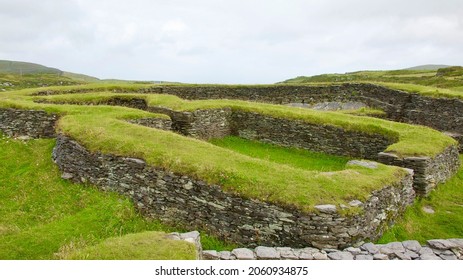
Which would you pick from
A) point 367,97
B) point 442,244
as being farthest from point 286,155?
point 367,97

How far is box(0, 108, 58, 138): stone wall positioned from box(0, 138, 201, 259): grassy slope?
307cm

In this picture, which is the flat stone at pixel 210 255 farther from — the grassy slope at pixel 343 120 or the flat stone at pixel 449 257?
the grassy slope at pixel 343 120

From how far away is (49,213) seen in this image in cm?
1432

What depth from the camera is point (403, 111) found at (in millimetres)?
30094

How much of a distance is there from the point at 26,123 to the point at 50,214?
403 inches

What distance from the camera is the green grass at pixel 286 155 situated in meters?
19.1

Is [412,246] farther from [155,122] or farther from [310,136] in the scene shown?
[155,122]

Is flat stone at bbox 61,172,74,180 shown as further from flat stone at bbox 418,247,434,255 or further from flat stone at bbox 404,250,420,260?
flat stone at bbox 418,247,434,255

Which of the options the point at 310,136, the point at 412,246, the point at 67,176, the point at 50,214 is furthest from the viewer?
the point at 310,136

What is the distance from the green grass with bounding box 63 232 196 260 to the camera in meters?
8.73

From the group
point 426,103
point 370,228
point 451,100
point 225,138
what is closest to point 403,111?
point 426,103

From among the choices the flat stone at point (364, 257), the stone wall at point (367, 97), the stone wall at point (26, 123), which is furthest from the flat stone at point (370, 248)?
the stone wall at point (26, 123)

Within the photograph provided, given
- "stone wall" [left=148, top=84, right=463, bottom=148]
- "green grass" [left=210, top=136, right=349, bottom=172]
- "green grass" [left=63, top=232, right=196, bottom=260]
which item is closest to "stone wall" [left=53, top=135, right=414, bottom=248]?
"green grass" [left=63, top=232, right=196, bottom=260]
